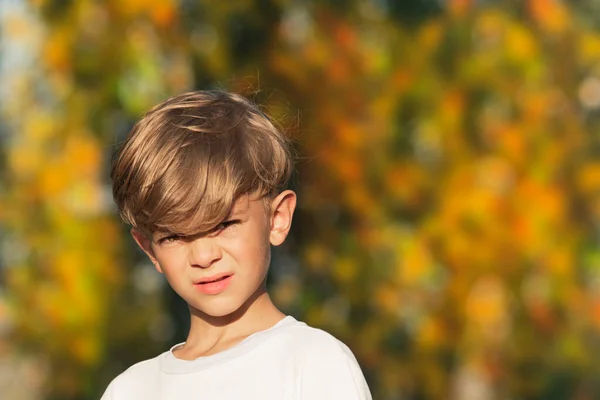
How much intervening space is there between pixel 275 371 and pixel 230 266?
256 millimetres

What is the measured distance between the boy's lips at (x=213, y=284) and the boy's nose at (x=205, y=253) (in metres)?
0.04

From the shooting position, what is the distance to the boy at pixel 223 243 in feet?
9.18

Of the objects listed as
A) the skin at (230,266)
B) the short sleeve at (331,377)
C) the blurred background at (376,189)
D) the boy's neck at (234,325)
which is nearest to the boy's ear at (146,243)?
the skin at (230,266)

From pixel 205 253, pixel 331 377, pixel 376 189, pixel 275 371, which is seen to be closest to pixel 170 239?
pixel 205 253

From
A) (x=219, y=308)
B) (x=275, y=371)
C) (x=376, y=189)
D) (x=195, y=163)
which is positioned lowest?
(x=376, y=189)

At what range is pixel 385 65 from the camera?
8.94m

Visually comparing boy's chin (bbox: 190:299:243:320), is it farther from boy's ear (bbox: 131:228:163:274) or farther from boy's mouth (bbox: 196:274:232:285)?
boy's ear (bbox: 131:228:163:274)

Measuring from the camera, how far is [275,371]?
2.83 meters

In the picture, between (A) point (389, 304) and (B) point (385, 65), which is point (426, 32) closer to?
(B) point (385, 65)

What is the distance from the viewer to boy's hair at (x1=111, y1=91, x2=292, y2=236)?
2.81 metres

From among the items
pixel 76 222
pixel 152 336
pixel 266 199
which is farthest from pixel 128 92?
pixel 266 199

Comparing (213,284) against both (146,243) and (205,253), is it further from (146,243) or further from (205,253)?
(146,243)

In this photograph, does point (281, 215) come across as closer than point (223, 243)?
No

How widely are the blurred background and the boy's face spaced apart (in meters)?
5.58
